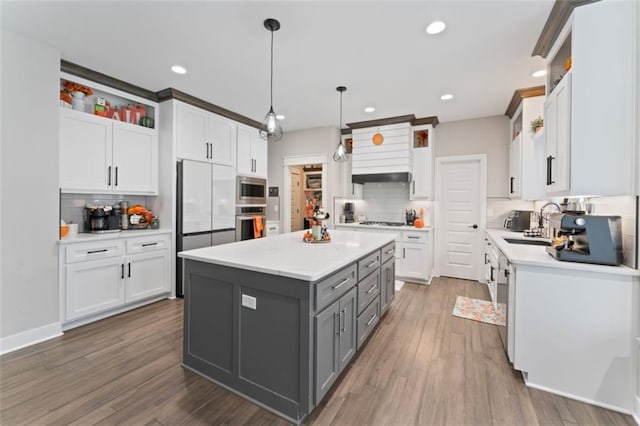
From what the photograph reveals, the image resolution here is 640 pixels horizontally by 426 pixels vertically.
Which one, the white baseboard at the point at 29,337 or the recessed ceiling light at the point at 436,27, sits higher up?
the recessed ceiling light at the point at 436,27

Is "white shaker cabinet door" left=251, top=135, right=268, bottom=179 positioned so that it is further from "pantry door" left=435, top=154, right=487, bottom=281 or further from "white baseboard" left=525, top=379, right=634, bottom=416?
"white baseboard" left=525, top=379, right=634, bottom=416

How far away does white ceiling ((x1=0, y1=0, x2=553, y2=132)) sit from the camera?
84.4 inches

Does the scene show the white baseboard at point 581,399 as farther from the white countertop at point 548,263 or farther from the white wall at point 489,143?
the white wall at point 489,143

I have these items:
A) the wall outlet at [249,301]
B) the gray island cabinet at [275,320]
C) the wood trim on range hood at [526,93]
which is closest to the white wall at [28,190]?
the gray island cabinet at [275,320]

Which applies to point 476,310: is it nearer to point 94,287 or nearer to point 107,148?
point 94,287

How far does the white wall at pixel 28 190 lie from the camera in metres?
2.41

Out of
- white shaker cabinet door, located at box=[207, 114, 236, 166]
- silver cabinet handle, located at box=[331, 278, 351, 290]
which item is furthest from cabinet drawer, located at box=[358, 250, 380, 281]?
white shaker cabinet door, located at box=[207, 114, 236, 166]

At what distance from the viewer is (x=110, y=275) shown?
121 inches

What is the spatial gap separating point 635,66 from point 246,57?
3.06 meters

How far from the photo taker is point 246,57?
2.86 meters

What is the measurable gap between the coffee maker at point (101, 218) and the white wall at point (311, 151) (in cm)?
301

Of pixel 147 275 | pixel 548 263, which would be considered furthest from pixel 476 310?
pixel 147 275

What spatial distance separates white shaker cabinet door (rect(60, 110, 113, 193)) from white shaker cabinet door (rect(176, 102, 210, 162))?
2.60ft

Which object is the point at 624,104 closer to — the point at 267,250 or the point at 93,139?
the point at 267,250
